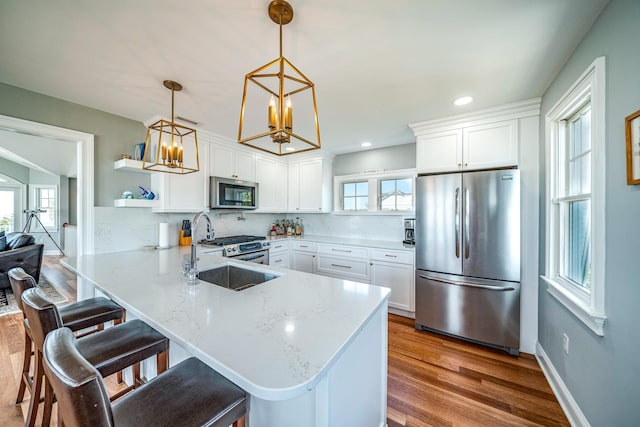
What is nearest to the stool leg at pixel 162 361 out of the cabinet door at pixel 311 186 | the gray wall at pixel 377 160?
the cabinet door at pixel 311 186

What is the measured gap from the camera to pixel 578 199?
169 cm

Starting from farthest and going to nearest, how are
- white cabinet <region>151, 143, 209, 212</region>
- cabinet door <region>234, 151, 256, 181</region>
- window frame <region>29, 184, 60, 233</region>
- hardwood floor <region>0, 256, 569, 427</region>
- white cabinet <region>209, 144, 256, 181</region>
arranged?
window frame <region>29, 184, 60, 233</region> < cabinet door <region>234, 151, 256, 181</region> < white cabinet <region>209, 144, 256, 181</region> < white cabinet <region>151, 143, 209, 212</region> < hardwood floor <region>0, 256, 569, 427</region>

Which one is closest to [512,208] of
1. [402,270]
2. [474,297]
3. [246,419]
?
[474,297]

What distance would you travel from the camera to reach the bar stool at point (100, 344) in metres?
1.04

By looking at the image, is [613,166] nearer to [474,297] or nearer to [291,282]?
[474,297]

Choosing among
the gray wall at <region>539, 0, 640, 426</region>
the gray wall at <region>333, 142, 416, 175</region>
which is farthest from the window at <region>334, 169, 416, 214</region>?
the gray wall at <region>539, 0, 640, 426</region>

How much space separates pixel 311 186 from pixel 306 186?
0.10 meters

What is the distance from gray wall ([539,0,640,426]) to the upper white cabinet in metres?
0.91

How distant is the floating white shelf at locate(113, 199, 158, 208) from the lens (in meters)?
2.52

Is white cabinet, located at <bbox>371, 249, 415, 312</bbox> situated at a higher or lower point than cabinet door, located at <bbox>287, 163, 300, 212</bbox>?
lower

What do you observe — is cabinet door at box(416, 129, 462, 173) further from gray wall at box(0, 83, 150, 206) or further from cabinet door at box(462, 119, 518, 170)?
gray wall at box(0, 83, 150, 206)

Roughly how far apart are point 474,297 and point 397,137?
2.18 metres

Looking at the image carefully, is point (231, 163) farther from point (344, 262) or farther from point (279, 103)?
point (279, 103)

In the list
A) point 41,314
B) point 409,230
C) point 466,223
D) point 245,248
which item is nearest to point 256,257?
point 245,248
